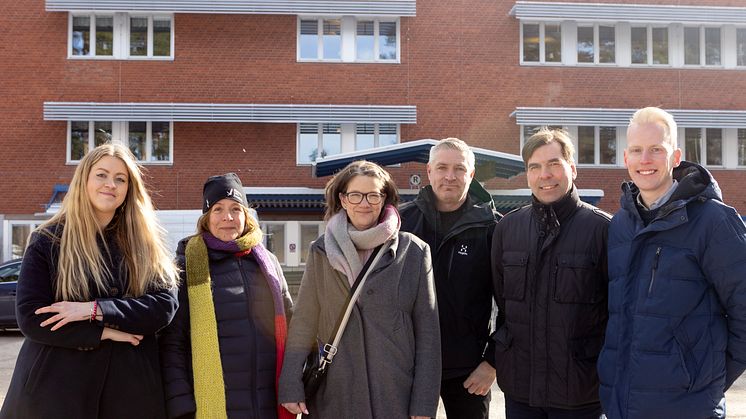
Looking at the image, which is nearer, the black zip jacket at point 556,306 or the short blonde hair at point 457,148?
the black zip jacket at point 556,306

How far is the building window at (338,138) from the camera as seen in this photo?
22672 millimetres

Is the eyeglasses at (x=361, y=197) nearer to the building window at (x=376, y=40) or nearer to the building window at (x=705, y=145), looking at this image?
the building window at (x=376, y=40)

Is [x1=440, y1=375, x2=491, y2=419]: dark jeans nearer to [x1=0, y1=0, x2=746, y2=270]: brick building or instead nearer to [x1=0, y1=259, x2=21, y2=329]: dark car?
[x1=0, y1=259, x2=21, y2=329]: dark car

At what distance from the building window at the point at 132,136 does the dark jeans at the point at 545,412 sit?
65.3 feet

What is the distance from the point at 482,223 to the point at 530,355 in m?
0.91

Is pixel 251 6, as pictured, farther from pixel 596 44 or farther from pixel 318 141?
pixel 596 44

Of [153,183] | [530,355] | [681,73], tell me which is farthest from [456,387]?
[681,73]

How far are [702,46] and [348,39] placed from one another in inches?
477

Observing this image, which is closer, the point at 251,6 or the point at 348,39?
the point at 251,6

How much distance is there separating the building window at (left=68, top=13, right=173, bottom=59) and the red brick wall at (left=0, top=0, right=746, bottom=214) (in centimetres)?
39

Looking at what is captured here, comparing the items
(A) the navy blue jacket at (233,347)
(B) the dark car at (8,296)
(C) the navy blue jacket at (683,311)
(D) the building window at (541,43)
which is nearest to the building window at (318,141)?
(D) the building window at (541,43)

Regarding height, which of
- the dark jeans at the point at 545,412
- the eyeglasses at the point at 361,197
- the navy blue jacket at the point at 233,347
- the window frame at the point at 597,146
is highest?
the window frame at the point at 597,146

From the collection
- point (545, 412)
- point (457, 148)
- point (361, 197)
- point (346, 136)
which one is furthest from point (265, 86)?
point (545, 412)

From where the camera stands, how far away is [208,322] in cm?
376
